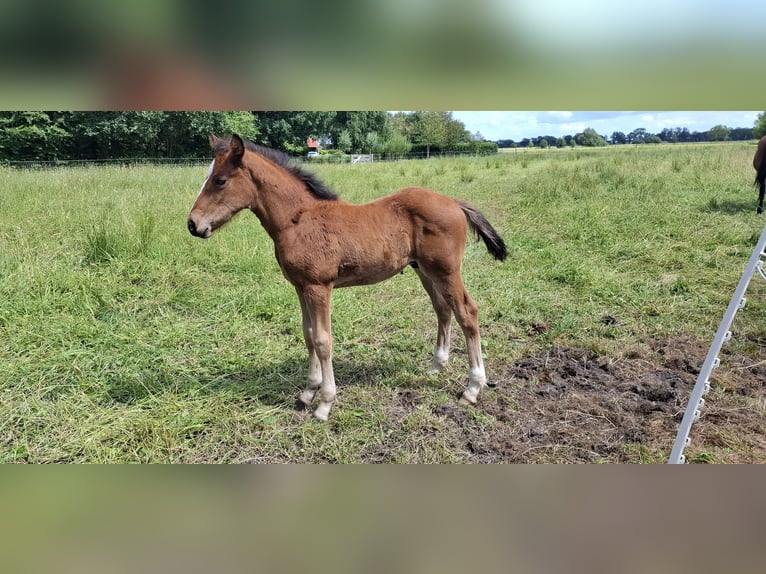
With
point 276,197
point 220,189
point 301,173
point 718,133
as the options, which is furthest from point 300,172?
point 718,133

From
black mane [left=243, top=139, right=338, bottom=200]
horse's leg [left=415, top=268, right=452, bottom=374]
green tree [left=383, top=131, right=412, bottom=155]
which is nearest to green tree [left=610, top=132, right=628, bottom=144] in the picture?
green tree [left=383, top=131, right=412, bottom=155]

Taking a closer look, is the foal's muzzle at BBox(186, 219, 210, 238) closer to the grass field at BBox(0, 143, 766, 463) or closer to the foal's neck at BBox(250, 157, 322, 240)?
the foal's neck at BBox(250, 157, 322, 240)

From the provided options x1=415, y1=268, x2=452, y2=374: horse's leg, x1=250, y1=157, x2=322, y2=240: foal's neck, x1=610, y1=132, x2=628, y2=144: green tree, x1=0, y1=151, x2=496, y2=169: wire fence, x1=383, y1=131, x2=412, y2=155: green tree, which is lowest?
x1=415, y1=268, x2=452, y2=374: horse's leg

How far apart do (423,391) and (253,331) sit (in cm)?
161

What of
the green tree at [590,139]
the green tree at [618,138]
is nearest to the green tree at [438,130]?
the green tree at [590,139]

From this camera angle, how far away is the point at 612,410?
309cm

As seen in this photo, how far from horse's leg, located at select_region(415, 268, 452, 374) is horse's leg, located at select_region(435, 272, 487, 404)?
21 centimetres

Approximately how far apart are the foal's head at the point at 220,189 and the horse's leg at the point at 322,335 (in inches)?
26.9

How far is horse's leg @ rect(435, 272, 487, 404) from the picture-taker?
3.19m

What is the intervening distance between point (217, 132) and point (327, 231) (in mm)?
963

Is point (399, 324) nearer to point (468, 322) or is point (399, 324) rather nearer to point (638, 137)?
point (468, 322)

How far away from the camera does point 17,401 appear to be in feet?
9.89
